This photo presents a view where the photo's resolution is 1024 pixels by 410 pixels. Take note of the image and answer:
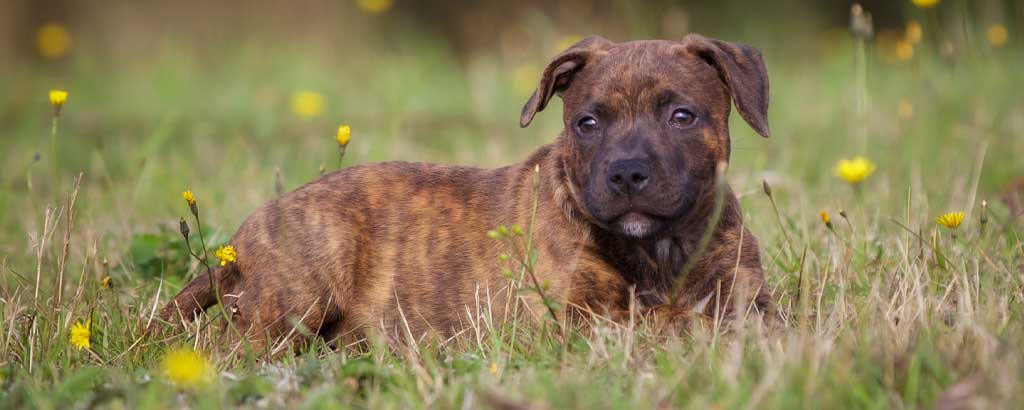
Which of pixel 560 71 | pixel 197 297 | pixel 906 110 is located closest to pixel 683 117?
pixel 560 71

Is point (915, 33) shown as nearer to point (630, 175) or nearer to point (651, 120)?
point (651, 120)

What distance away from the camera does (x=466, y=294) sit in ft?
16.3

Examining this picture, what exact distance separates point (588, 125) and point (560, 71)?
36 centimetres

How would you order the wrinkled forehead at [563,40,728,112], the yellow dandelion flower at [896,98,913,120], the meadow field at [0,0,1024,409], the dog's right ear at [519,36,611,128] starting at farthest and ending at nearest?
1. the yellow dandelion flower at [896,98,913,120]
2. the dog's right ear at [519,36,611,128]
3. the wrinkled forehead at [563,40,728,112]
4. the meadow field at [0,0,1024,409]

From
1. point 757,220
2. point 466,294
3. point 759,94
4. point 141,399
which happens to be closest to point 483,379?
point 141,399

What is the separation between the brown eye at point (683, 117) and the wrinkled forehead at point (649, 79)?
42 mm

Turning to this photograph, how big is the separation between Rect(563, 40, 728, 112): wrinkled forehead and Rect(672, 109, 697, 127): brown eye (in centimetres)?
4

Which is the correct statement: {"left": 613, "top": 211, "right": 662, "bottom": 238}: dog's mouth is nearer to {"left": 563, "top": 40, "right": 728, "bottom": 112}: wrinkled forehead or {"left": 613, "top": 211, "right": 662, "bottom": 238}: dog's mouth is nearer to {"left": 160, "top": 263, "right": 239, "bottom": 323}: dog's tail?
{"left": 563, "top": 40, "right": 728, "bottom": 112}: wrinkled forehead

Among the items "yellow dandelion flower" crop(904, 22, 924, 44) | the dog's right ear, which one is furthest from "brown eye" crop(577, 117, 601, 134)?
"yellow dandelion flower" crop(904, 22, 924, 44)

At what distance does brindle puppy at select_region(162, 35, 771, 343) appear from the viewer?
4500 millimetres

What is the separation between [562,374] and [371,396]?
59cm

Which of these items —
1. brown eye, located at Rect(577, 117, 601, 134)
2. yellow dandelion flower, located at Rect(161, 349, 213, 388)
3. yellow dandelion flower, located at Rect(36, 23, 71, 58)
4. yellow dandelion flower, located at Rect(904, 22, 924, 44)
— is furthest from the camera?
yellow dandelion flower, located at Rect(36, 23, 71, 58)

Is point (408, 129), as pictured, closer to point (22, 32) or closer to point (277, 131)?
point (277, 131)

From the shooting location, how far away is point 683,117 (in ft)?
15.1
